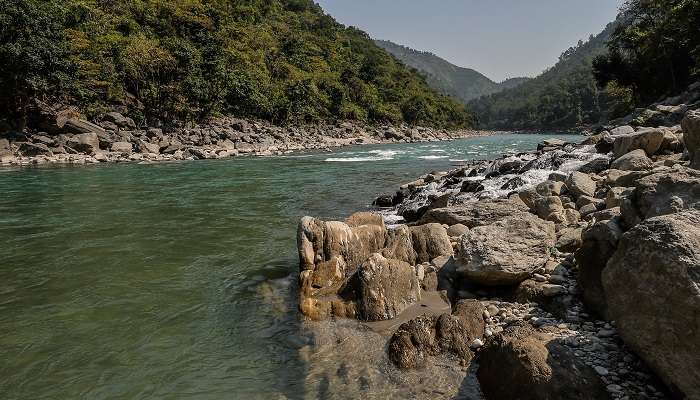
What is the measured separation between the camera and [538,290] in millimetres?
6453

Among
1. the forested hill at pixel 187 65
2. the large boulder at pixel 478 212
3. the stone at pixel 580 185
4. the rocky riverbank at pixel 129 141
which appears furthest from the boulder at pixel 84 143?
the stone at pixel 580 185

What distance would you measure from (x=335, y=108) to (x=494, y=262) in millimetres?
82484

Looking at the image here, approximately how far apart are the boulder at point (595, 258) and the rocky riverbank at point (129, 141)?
36195 millimetres

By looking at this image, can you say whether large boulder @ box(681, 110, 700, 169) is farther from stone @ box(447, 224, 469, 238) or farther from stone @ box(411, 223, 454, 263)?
stone @ box(411, 223, 454, 263)

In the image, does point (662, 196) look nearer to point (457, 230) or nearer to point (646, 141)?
point (457, 230)

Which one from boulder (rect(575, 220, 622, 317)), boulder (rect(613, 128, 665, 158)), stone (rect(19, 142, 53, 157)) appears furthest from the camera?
stone (rect(19, 142, 53, 157))

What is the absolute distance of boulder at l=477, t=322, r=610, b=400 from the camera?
425 cm

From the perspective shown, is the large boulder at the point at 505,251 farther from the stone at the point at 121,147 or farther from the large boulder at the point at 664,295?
the stone at the point at 121,147

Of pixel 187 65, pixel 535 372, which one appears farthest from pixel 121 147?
pixel 535 372

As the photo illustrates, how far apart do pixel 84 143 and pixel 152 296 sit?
3489 cm

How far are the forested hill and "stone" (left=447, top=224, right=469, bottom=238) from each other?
128ft

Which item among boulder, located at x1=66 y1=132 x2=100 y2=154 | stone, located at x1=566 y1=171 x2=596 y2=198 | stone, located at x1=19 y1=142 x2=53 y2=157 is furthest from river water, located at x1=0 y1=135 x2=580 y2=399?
boulder, located at x1=66 y1=132 x2=100 y2=154

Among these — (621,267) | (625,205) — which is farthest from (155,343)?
(625,205)

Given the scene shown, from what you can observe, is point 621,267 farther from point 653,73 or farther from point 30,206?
point 653,73
